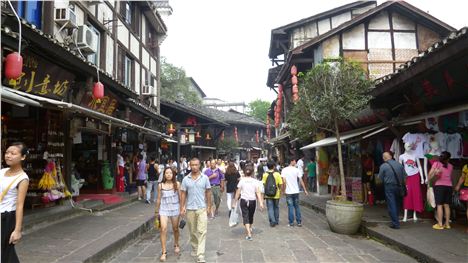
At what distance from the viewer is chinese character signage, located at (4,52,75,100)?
22.4ft

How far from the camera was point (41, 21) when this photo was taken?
9727 millimetres

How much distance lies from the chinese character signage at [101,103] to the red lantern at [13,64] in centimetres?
370

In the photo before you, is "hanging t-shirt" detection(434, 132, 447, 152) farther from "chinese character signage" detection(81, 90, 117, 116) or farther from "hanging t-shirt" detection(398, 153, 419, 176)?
"chinese character signage" detection(81, 90, 117, 116)

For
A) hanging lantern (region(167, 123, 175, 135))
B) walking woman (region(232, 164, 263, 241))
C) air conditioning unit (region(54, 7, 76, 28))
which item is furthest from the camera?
hanging lantern (region(167, 123, 175, 135))

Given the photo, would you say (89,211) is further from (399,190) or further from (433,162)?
(433,162)

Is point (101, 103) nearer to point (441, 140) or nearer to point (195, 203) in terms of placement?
point (195, 203)

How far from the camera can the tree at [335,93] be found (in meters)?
9.27

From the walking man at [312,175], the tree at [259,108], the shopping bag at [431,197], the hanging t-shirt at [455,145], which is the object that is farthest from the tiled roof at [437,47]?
the tree at [259,108]

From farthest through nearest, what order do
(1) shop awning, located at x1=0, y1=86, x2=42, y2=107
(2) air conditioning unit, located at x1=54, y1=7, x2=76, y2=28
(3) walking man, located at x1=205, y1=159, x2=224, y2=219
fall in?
(3) walking man, located at x1=205, y1=159, x2=224, y2=219 → (2) air conditioning unit, located at x1=54, y1=7, x2=76, y2=28 → (1) shop awning, located at x1=0, y1=86, x2=42, y2=107

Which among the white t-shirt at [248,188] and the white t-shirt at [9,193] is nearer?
the white t-shirt at [9,193]

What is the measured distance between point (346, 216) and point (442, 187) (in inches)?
81.1

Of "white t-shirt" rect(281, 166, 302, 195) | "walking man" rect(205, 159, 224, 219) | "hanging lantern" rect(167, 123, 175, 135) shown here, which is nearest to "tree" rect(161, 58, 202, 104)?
"hanging lantern" rect(167, 123, 175, 135)

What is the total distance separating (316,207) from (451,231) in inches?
221

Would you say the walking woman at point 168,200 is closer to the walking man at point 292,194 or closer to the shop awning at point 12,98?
the shop awning at point 12,98
